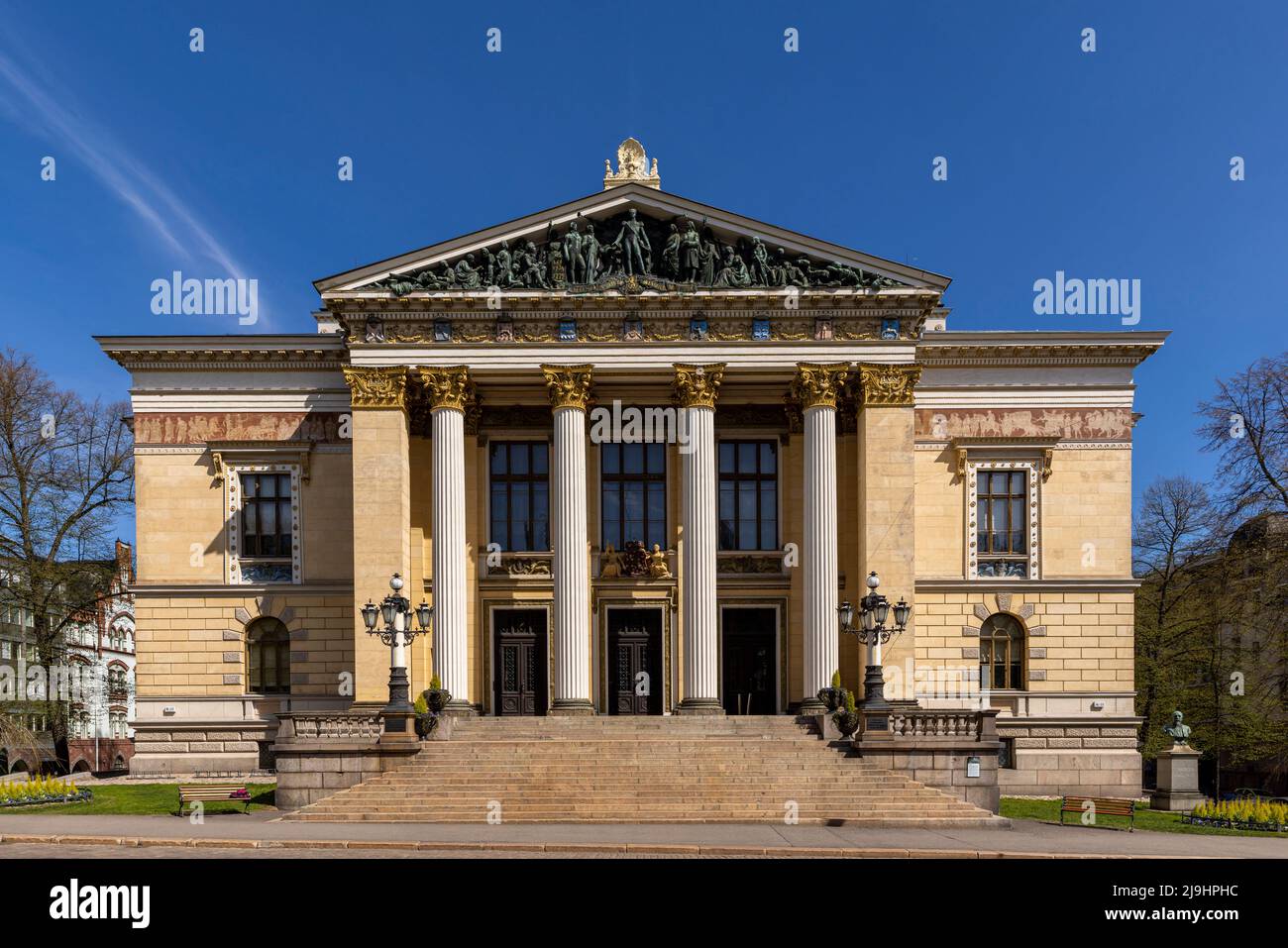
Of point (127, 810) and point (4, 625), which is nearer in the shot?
point (127, 810)

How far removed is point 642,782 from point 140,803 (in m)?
13.1

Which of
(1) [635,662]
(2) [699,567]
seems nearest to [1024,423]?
(2) [699,567]

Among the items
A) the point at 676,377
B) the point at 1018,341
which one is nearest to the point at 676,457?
the point at 676,377

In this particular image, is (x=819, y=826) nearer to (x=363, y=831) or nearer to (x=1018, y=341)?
(x=363, y=831)

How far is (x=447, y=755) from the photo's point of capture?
26.6 metres

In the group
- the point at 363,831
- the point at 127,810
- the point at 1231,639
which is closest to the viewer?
Answer: the point at 363,831

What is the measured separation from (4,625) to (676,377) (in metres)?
46.4

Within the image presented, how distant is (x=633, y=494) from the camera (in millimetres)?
34594

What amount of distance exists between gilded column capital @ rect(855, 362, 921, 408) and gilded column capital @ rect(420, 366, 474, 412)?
471 inches

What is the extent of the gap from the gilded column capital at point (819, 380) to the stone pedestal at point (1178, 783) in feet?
46.0

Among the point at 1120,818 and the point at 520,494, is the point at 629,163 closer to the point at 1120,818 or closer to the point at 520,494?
the point at 520,494

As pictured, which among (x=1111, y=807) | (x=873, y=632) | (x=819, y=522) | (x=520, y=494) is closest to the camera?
(x=1111, y=807)

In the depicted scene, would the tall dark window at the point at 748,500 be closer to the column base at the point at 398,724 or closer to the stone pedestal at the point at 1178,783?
the column base at the point at 398,724

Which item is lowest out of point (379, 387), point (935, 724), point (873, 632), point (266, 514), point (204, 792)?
point (204, 792)
